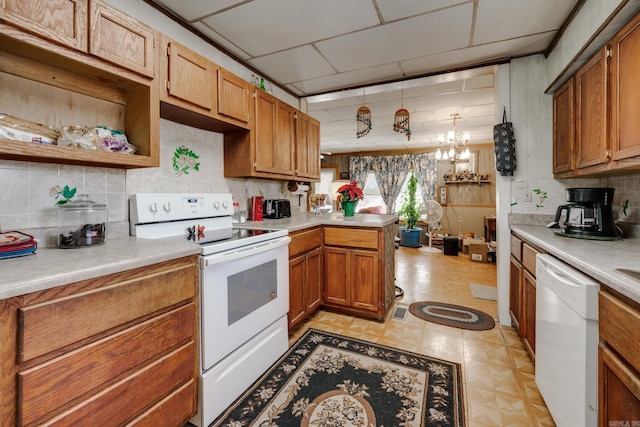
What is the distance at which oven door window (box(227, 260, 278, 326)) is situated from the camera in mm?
1548

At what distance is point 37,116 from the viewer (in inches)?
52.1

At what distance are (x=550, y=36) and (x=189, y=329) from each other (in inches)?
124

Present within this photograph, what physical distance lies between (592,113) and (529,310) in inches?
51.7

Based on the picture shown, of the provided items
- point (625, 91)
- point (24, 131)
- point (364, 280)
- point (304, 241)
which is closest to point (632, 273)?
point (625, 91)

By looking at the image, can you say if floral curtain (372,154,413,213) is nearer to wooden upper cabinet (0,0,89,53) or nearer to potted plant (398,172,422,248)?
potted plant (398,172,422,248)

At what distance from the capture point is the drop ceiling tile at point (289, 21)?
1.82 metres

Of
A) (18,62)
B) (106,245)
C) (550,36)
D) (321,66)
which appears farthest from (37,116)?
(550,36)

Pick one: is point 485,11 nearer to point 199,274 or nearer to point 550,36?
point 550,36

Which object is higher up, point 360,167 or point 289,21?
point 289,21

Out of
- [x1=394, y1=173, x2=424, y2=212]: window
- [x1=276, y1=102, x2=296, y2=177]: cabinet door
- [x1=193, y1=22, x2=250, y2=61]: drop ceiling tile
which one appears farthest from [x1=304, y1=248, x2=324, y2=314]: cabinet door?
[x1=394, y1=173, x2=424, y2=212]: window

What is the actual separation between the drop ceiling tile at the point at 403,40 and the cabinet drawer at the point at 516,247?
163 centimetres

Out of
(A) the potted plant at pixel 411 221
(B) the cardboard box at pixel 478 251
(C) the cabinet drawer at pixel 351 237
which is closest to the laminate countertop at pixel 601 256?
(C) the cabinet drawer at pixel 351 237

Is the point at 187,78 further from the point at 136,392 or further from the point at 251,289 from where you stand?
the point at 136,392

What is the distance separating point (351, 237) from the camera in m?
2.53
